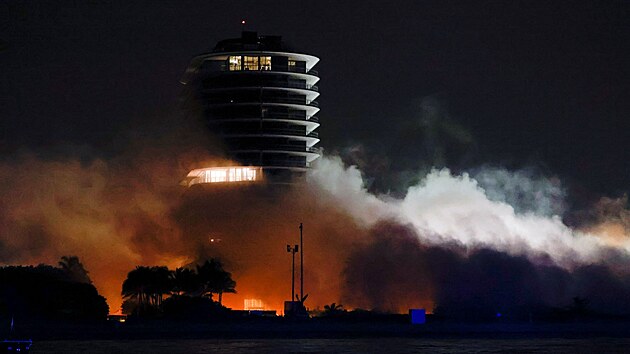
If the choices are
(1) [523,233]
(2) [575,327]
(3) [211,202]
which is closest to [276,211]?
(3) [211,202]

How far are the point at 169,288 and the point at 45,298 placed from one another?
1809 cm

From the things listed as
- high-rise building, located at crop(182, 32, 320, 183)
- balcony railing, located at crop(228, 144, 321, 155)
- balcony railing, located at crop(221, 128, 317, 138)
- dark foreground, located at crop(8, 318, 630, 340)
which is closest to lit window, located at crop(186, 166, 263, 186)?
high-rise building, located at crop(182, 32, 320, 183)

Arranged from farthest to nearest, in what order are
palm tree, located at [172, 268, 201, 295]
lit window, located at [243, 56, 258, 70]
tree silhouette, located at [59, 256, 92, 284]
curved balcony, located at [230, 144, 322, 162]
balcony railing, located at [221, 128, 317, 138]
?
lit window, located at [243, 56, 258, 70], balcony railing, located at [221, 128, 317, 138], curved balcony, located at [230, 144, 322, 162], tree silhouette, located at [59, 256, 92, 284], palm tree, located at [172, 268, 201, 295]

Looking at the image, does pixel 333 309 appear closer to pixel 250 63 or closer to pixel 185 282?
pixel 185 282

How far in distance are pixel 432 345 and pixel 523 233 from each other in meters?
57.6

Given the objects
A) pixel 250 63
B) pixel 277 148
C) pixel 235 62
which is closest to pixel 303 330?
pixel 277 148

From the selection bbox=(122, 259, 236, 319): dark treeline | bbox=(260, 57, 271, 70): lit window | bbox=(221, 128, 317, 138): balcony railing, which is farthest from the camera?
bbox=(260, 57, 271, 70): lit window

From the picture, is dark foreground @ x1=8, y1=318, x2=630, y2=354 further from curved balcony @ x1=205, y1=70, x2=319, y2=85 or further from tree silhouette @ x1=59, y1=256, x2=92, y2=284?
curved balcony @ x1=205, y1=70, x2=319, y2=85

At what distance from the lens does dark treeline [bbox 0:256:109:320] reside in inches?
5354

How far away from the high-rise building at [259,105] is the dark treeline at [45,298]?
43.1 metres

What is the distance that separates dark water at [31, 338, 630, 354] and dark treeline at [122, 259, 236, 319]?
106 ft

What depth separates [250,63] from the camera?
18962cm

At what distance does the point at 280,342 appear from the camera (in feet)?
375

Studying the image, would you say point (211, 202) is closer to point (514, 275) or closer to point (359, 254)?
point (359, 254)
